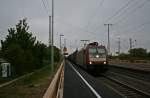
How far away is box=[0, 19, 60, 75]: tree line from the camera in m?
38.1

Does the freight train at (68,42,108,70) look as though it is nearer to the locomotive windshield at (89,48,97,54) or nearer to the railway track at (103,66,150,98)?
the locomotive windshield at (89,48,97,54)

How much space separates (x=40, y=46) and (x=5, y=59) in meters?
18.8

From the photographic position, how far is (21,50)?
3875cm

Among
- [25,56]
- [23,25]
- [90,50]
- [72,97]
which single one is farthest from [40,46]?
[72,97]

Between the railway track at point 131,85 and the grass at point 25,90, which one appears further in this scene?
the railway track at point 131,85

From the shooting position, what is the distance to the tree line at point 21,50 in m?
→ 38.1

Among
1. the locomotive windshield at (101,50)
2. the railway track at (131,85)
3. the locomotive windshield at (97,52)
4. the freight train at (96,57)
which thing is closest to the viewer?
the railway track at (131,85)

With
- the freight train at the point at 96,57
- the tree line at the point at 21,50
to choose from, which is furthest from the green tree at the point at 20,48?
the freight train at the point at 96,57

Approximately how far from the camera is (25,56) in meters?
39.6

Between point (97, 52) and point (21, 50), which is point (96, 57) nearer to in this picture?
point (97, 52)

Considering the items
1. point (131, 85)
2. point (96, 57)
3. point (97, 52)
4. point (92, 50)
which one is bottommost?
point (131, 85)

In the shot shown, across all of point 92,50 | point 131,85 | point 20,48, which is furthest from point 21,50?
point 131,85

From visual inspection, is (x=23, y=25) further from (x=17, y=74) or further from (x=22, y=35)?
(x=17, y=74)

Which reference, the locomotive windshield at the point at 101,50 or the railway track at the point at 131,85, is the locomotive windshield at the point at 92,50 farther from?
the railway track at the point at 131,85
